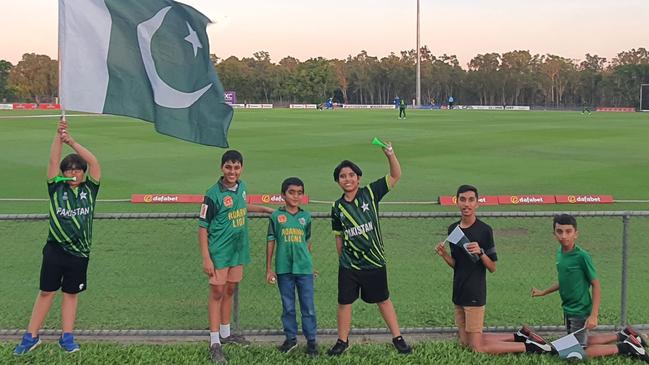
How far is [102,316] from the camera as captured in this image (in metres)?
6.27

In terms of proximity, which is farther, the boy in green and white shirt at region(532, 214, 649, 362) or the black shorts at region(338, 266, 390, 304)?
the black shorts at region(338, 266, 390, 304)

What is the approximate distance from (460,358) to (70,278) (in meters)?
3.29

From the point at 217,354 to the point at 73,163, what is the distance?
1.97 meters

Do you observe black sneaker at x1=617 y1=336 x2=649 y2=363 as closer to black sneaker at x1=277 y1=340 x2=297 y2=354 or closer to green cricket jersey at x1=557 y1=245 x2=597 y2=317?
green cricket jersey at x1=557 y1=245 x2=597 y2=317

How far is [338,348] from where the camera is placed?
532 centimetres

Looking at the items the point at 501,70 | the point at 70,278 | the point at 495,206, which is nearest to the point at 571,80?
the point at 501,70

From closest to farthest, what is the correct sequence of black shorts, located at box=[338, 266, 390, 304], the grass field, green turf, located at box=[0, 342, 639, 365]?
green turf, located at box=[0, 342, 639, 365]
black shorts, located at box=[338, 266, 390, 304]
the grass field

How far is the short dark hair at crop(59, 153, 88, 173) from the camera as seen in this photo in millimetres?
5238

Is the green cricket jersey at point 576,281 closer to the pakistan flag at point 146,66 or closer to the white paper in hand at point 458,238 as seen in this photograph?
the white paper in hand at point 458,238

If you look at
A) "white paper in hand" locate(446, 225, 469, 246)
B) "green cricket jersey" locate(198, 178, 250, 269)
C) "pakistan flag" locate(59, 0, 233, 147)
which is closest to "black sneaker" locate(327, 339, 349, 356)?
"green cricket jersey" locate(198, 178, 250, 269)

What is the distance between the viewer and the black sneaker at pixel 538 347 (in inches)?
208

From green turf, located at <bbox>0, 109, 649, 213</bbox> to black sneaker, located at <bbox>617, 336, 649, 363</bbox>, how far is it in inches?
274

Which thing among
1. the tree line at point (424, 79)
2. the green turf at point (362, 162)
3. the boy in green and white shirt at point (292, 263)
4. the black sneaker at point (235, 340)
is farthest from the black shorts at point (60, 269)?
the tree line at point (424, 79)

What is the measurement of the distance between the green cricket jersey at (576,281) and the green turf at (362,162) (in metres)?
6.83
